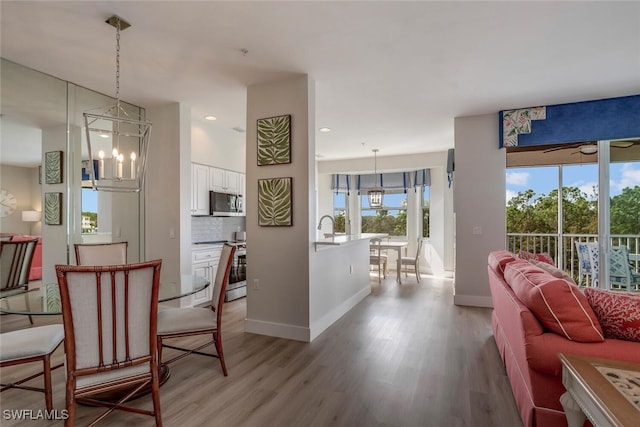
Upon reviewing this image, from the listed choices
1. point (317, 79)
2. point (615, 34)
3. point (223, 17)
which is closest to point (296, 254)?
point (317, 79)

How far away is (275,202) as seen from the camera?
3.35 meters

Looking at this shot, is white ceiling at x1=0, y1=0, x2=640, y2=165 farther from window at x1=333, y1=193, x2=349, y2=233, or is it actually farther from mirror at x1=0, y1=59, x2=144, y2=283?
window at x1=333, y1=193, x2=349, y2=233

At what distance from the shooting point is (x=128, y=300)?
1.69 metres

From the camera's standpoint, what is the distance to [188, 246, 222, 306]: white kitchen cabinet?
171 inches

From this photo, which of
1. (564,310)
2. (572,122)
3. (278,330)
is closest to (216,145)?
(278,330)

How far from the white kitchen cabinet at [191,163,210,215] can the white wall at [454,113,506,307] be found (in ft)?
12.5

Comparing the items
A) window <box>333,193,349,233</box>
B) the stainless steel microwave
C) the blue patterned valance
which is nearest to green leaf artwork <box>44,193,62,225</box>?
the stainless steel microwave

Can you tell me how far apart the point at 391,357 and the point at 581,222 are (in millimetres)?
4781

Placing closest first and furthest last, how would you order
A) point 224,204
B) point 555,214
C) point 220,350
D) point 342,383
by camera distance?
point 342,383, point 220,350, point 224,204, point 555,214

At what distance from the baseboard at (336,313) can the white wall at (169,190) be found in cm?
200

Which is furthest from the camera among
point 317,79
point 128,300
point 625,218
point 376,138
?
point 376,138

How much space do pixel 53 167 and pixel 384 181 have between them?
21.1 feet

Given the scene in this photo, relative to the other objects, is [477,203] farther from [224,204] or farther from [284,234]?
[224,204]

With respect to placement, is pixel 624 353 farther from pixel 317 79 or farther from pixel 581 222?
pixel 581 222
